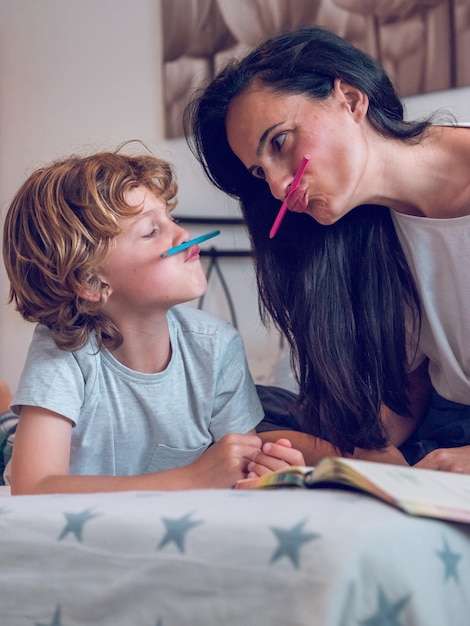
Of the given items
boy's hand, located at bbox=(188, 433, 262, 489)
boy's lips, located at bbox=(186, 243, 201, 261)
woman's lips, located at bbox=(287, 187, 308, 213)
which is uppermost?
woman's lips, located at bbox=(287, 187, 308, 213)

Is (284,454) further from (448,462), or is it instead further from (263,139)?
(263,139)

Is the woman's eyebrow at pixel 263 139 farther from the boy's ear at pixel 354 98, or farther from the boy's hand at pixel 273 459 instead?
the boy's hand at pixel 273 459

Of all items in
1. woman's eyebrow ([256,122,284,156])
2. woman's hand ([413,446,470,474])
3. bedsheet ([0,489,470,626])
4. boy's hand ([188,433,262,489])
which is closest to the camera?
bedsheet ([0,489,470,626])

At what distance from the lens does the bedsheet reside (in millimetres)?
524

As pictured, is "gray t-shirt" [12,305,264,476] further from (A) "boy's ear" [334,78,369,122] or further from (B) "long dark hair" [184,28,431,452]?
(A) "boy's ear" [334,78,369,122]

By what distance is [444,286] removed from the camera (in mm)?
1277

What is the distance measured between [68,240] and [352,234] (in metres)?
0.50

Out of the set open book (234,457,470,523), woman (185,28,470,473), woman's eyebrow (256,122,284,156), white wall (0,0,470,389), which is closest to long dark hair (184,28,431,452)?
woman (185,28,470,473)

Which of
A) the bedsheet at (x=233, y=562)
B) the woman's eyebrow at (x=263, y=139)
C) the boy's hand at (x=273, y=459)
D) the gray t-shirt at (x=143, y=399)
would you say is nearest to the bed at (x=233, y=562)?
the bedsheet at (x=233, y=562)

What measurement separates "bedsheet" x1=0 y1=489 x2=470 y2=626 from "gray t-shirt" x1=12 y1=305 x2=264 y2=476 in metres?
0.55

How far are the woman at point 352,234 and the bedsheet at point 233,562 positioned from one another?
2.19 ft

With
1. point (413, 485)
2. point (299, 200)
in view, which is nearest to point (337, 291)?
point (299, 200)

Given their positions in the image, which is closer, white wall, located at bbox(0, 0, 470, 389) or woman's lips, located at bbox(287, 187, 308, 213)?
woman's lips, located at bbox(287, 187, 308, 213)

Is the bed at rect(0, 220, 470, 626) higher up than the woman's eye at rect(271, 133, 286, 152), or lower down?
lower down
